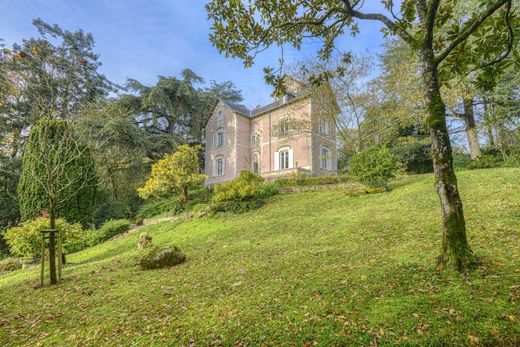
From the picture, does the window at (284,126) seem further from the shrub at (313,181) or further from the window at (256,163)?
the window at (256,163)

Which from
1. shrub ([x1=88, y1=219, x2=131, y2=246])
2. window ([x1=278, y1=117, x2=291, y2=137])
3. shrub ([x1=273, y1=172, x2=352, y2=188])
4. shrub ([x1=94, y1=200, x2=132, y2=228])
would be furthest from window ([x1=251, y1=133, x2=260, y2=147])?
shrub ([x1=88, y1=219, x2=131, y2=246])

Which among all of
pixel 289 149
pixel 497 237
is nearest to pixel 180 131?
pixel 289 149

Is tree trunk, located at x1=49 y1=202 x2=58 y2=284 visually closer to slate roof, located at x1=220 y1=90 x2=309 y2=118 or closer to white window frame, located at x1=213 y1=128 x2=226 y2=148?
slate roof, located at x1=220 y1=90 x2=309 y2=118

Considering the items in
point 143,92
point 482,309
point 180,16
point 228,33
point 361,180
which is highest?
point 143,92

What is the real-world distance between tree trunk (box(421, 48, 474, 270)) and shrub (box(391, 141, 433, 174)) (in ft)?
54.6

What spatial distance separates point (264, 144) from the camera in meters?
24.6

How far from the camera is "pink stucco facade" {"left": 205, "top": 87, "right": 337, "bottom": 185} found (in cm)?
2119

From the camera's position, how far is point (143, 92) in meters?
23.0

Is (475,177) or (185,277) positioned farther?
(475,177)

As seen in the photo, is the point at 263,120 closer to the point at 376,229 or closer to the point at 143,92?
the point at 143,92

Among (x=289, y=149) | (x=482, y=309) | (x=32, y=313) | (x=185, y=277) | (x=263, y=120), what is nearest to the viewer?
(x=482, y=309)

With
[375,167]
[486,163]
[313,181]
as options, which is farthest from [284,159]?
[486,163]

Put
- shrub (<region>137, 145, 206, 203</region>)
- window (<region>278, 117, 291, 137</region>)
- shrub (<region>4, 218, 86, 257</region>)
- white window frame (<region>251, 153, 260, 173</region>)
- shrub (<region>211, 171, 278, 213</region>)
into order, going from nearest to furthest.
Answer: shrub (<region>4, 218, 86, 257</region>)
shrub (<region>211, 171, 278, 213</region>)
shrub (<region>137, 145, 206, 203</region>)
window (<region>278, 117, 291, 137</region>)
white window frame (<region>251, 153, 260, 173</region>)

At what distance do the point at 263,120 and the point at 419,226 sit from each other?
19.8 m
